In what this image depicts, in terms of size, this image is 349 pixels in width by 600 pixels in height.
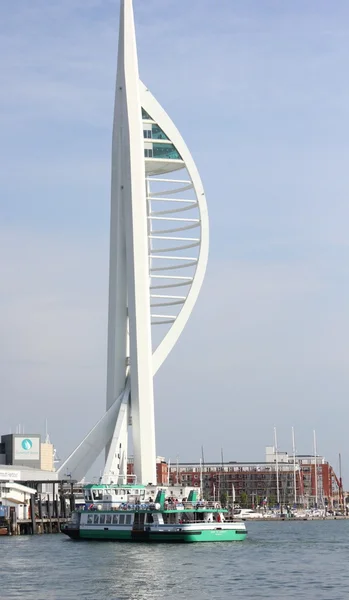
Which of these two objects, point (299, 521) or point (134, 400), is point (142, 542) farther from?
point (299, 521)

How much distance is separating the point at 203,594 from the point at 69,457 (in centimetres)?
3575

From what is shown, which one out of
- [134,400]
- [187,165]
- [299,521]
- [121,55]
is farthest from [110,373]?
[299,521]

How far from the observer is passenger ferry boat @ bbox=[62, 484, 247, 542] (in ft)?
185

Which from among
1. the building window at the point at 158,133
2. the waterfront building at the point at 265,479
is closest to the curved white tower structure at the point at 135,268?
the building window at the point at 158,133

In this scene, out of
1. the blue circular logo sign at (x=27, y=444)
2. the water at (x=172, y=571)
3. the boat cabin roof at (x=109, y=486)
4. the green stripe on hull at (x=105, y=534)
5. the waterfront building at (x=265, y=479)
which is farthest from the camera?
the waterfront building at (x=265, y=479)

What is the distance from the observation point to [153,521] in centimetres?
5750

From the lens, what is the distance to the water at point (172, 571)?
3688cm

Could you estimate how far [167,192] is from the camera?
7225cm

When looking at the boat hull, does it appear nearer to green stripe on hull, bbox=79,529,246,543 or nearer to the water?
green stripe on hull, bbox=79,529,246,543

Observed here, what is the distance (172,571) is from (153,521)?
14.6 metres

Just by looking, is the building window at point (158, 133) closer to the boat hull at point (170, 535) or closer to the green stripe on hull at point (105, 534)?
the green stripe on hull at point (105, 534)

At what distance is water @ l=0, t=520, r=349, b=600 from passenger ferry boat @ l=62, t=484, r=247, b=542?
3.13 feet

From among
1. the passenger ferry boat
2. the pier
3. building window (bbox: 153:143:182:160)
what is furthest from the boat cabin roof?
building window (bbox: 153:143:182:160)

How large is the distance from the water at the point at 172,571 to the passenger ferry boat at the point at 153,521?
96cm
